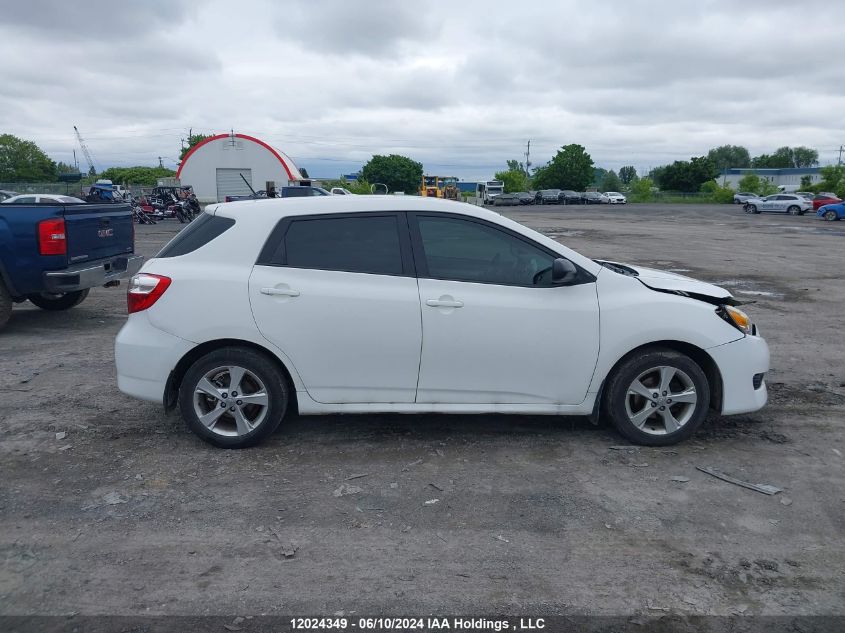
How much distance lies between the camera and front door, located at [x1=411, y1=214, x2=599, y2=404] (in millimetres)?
4785

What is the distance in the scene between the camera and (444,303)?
4773 mm

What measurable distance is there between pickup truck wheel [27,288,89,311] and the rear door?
21.1 ft

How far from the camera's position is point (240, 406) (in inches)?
192

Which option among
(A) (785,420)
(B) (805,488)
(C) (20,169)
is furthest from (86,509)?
(C) (20,169)

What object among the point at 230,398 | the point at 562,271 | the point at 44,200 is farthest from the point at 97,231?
the point at 562,271

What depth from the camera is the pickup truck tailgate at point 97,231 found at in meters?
8.33

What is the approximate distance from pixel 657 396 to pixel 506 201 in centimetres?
6828

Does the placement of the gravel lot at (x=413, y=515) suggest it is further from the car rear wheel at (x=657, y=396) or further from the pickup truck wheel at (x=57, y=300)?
the pickup truck wheel at (x=57, y=300)

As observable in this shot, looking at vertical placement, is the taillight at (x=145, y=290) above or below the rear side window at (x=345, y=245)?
below

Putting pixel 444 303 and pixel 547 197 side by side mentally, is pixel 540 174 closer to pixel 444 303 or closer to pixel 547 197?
pixel 547 197

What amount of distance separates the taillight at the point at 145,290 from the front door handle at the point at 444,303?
1803 mm

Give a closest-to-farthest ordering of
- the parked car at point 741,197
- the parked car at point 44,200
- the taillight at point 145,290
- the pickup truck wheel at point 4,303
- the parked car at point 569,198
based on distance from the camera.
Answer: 1. the taillight at point 145,290
2. the pickup truck wheel at point 4,303
3. the parked car at point 44,200
4. the parked car at point 741,197
5. the parked car at point 569,198

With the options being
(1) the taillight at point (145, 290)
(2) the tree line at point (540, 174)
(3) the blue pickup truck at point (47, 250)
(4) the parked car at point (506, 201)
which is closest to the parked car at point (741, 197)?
(2) the tree line at point (540, 174)

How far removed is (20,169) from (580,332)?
108m
